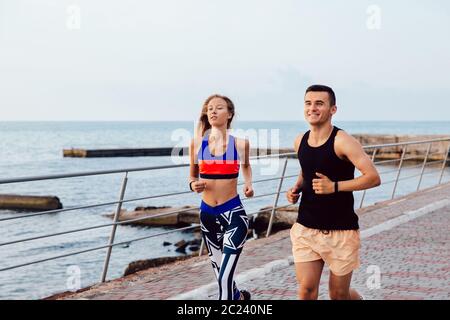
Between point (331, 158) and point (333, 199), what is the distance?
0.25 metres

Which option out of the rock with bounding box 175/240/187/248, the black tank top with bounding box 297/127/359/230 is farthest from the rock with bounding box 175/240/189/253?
the black tank top with bounding box 297/127/359/230

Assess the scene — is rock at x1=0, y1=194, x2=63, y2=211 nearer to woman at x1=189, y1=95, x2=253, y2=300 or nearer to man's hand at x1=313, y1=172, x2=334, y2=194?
woman at x1=189, y1=95, x2=253, y2=300

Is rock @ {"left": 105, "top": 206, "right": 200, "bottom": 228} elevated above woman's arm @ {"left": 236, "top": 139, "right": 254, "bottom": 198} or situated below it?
below

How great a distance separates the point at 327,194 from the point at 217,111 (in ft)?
3.88

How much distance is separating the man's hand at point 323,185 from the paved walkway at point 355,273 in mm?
2152

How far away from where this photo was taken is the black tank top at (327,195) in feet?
13.5

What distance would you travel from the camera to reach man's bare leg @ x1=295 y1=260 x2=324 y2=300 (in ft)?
13.9

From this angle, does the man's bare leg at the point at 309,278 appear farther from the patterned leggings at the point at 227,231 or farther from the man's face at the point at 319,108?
the man's face at the point at 319,108

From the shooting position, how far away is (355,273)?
706 cm

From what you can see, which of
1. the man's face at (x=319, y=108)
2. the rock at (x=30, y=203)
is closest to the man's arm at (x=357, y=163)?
the man's face at (x=319, y=108)

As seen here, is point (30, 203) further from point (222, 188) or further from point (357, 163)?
point (357, 163)
